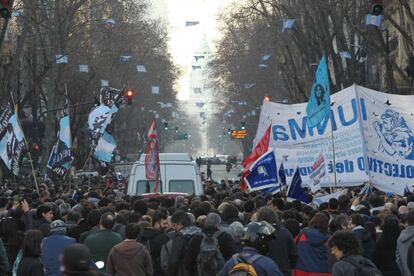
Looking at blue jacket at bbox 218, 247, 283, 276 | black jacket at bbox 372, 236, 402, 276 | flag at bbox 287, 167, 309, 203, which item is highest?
flag at bbox 287, 167, 309, 203

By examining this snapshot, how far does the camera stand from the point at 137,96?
271 ft

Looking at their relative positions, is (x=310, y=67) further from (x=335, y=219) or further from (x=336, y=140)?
(x=335, y=219)

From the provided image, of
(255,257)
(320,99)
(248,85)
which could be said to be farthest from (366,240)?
(248,85)

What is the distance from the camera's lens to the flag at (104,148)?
30.8m

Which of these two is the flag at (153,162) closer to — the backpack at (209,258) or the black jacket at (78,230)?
the black jacket at (78,230)

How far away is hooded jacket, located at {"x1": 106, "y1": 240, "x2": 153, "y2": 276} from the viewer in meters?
10.6

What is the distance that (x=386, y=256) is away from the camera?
11555 millimetres

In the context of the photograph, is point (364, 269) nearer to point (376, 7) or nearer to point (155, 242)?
point (155, 242)

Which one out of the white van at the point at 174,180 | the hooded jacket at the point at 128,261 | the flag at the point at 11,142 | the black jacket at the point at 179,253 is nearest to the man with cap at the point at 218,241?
the black jacket at the point at 179,253

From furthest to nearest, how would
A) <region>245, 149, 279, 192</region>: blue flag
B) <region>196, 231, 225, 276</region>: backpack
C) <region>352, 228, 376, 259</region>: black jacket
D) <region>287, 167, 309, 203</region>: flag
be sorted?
<region>245, 149, 279, 192</region>: blue flag, <region>287, 167, 309, 203</region>: flag, <region>352, 228, 376, 259</region>: black jacket, <region>196, 231, 225, 276</region>: backpack

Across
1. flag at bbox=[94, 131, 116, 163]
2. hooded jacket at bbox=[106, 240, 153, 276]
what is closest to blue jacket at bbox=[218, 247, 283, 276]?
hooded jacket at bbox=[106, 240, 153, 276]

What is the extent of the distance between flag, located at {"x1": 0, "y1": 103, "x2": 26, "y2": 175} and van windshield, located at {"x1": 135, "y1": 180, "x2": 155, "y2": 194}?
91.0 inches

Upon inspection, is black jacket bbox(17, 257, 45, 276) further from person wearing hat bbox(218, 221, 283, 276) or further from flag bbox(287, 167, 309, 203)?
flag bbox(287, 167, 309, 203)

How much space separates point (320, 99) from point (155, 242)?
578 centimetres
